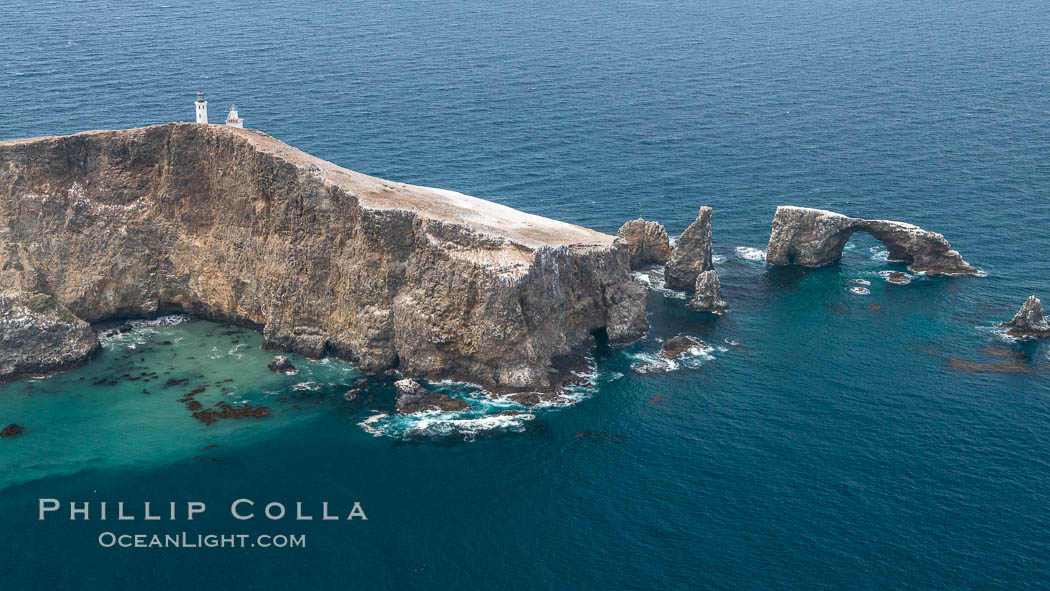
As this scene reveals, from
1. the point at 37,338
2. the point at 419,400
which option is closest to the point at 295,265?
the point at 419,400

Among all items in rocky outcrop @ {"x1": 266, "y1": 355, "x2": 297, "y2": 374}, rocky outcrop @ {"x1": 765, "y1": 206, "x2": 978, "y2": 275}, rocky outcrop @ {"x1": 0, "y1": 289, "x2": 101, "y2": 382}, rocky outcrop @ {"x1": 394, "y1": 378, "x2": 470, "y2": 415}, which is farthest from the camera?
rocky outcrop @ {"x1": 765, "y1": 206, "x2": 978, "y2": 275}

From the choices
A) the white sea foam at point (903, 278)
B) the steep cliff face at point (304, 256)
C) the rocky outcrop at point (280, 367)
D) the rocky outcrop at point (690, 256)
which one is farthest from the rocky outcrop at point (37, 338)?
the white sea foam at point (903, 278)

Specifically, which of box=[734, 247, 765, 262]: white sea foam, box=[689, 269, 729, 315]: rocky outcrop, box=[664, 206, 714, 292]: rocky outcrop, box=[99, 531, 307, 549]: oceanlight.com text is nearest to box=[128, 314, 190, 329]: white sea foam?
box=[99, 531, 307, 549]: oceanlight.com text

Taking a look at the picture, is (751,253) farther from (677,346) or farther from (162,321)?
(162,321)

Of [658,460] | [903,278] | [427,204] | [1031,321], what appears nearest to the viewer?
[658,460]

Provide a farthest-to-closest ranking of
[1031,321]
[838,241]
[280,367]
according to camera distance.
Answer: [838,241] → [1031,321] → [280,367]

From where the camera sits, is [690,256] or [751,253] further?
[751,253]

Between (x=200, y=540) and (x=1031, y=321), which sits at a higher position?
(x=1031, y=321)

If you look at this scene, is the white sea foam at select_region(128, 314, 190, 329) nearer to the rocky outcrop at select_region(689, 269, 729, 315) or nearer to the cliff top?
the cliff top
